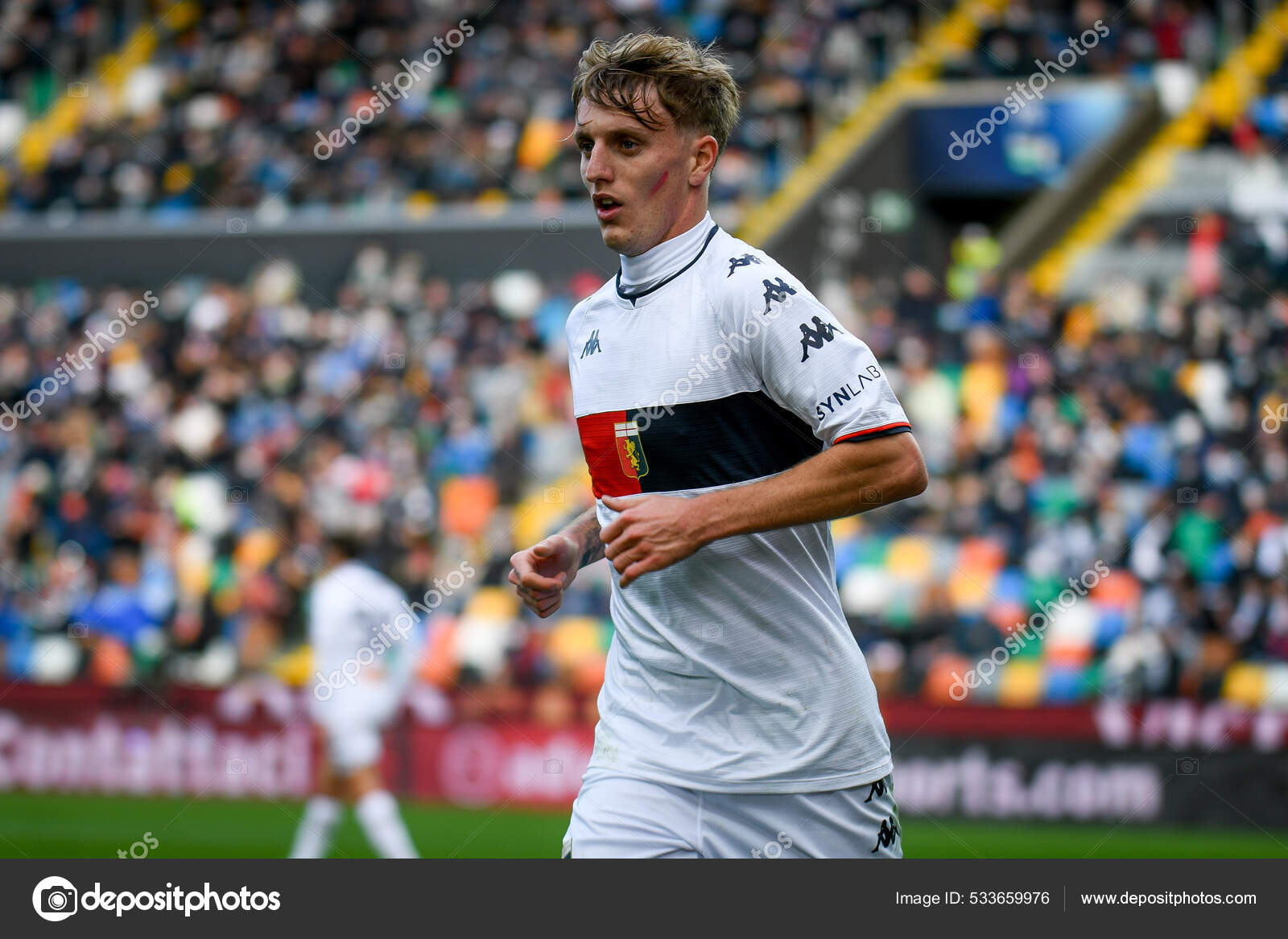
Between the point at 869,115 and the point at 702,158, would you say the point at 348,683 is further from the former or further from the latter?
the point at 869,115

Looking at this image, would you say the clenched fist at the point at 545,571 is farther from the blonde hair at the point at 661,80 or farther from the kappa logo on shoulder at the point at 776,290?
the blonde hair at the point at 661,80

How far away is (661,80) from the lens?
3.83m

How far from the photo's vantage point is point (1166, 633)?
37.0 feet

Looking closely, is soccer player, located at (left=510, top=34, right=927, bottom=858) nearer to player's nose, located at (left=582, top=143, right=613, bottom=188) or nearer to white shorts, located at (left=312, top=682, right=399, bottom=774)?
player's nose, located at (left=582, top=143, right=613, bottom=188)

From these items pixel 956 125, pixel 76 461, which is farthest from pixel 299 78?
pixel 956 125

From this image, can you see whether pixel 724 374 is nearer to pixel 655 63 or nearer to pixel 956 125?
pixel 655 63

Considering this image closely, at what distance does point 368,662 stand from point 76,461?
7.97 m

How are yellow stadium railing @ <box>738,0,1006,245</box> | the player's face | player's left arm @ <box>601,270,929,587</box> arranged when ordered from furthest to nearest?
yellow stadium railing @ <box>738,0,1006,245</box> < the player's face < player's left arm @ <box>601,270,929,587</box>

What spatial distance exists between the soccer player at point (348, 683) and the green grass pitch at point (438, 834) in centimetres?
78

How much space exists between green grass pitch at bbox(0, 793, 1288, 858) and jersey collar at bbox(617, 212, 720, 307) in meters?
6.78

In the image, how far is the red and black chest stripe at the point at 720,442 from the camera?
375cm

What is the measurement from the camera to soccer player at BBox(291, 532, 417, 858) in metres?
9.23

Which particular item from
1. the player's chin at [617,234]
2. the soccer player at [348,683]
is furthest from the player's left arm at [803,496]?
the soccer player at [348,683]

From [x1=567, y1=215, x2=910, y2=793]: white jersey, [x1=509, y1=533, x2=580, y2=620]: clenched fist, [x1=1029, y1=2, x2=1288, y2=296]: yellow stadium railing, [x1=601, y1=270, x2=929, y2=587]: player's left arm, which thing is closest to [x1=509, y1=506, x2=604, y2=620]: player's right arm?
[x1=509, y1=533, x2=580, y2=620]: clenched fist
